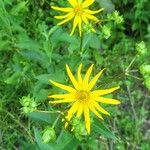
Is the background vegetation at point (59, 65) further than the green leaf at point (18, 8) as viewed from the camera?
No

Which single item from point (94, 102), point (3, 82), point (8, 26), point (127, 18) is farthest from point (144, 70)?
point (127, 18)

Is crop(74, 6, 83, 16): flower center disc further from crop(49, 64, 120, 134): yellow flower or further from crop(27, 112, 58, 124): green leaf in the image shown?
crop(27, 112, 58, 124): green leaf

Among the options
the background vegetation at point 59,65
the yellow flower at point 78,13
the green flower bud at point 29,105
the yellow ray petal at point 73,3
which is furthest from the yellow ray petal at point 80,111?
the yellow ray petal at point 73,3

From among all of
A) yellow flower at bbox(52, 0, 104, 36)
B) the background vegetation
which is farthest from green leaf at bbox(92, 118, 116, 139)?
yellow flower at bbox(52, 0, 104, 36)

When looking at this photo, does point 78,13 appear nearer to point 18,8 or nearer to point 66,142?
point 18,8

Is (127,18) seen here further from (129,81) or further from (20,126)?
(20,126)

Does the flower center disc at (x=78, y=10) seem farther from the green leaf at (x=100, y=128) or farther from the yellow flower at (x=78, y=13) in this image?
the green leaf at (x=100, y=128)

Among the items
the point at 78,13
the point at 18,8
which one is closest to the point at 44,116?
the point at 78,13

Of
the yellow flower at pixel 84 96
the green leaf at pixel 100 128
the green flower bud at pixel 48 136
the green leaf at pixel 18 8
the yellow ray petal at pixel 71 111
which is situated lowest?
the green flower bud at pixel 48 136
